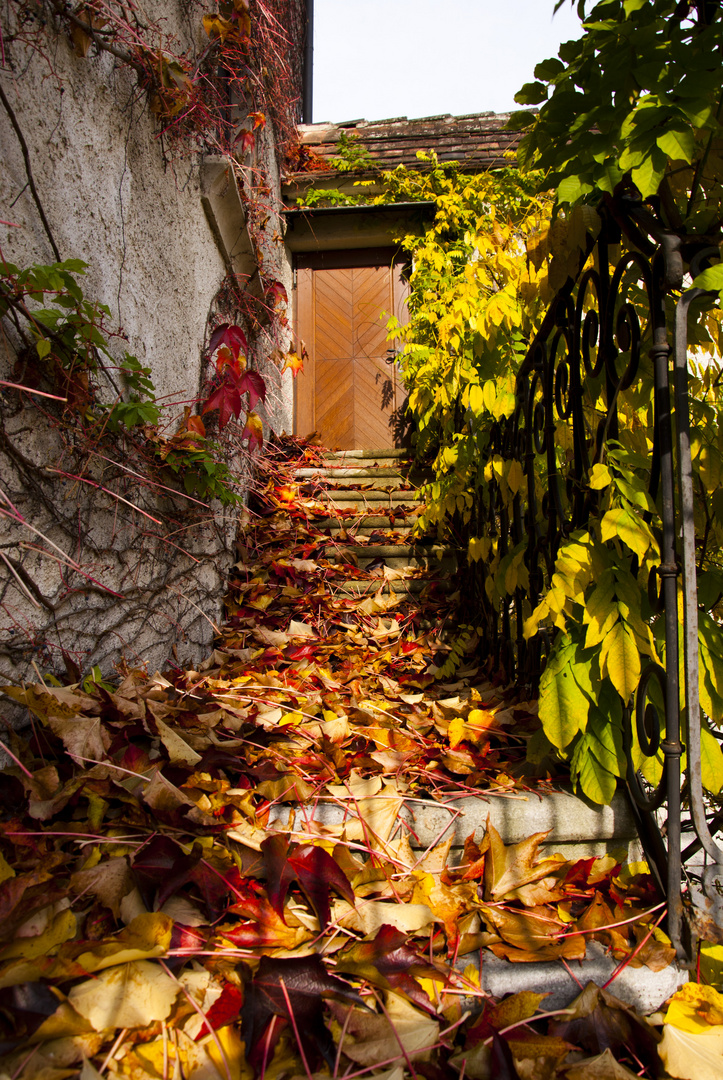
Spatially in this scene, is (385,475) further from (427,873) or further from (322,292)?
(427,873)

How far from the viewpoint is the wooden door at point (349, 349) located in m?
5.77

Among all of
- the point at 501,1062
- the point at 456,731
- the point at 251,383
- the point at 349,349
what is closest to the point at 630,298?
the point at 456,731

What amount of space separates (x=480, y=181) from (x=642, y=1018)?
19.1 ft

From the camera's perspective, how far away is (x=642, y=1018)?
885 mm

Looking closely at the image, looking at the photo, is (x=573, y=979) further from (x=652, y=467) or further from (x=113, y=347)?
(x=113, y=347)

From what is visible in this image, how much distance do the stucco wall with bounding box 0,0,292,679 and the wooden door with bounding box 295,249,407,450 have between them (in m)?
3.10

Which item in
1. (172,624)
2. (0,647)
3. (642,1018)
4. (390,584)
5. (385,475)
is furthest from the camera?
Result: (385,475)

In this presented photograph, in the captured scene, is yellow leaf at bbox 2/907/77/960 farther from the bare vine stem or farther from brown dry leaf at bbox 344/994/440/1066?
the bare vine stem

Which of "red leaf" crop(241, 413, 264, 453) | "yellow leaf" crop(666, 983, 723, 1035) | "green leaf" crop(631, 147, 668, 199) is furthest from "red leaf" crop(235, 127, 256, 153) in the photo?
"yellow leaf" crop(666, 983, 723, 1035)

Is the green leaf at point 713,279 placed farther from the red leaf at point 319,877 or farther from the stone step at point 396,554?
the stone step at point 396,554

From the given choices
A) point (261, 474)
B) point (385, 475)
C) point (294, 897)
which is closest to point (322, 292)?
point (385, 475)

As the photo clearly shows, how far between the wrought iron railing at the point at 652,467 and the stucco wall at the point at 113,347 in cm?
95

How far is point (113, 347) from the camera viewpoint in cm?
174

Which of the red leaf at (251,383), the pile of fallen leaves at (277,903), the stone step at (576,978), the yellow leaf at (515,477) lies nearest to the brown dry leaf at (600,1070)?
the pile of fallen leaves at (277,903)
